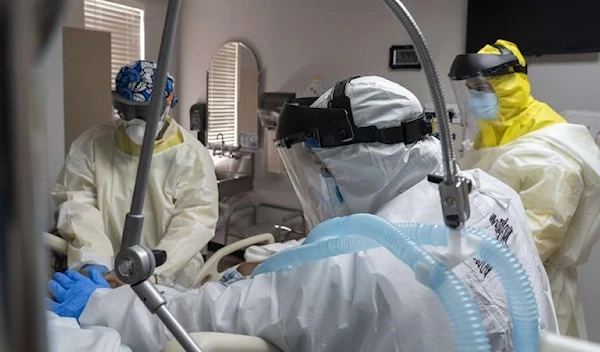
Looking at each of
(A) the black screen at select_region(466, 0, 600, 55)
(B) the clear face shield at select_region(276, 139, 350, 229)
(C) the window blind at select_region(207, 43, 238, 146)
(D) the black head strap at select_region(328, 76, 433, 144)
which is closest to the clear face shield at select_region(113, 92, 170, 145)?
(B) the clear face shield at select_region(276, 139, 350, 229)

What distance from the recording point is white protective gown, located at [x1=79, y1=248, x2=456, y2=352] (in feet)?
2.42

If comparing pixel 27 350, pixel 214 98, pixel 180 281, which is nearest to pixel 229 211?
pixel 214 98

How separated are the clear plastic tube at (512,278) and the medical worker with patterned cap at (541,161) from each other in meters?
0.88

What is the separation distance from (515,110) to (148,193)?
56.4 inches

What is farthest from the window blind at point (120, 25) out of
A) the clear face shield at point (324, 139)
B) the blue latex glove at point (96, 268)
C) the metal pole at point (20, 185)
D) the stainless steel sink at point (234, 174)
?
the metal pole at point (20, 185)

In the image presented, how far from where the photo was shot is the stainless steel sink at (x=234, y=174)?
3256mm

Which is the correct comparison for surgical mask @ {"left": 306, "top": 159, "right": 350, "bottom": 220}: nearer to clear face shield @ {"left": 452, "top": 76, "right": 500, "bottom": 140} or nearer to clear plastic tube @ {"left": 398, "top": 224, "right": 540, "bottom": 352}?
clear plastic tube @ {"left": 398, "top": 224, "right": 540, "bottom": 352}

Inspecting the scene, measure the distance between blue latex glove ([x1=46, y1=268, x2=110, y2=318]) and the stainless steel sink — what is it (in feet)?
6.59

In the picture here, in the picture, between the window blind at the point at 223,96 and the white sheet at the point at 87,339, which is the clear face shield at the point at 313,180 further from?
the window blind at the point at 223,96

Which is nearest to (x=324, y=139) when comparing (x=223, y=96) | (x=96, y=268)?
(x=96, y=268)

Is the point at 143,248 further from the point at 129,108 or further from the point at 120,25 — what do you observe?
the point at 120,25

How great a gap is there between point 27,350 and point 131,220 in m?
0.39

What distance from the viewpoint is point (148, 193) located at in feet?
5.43

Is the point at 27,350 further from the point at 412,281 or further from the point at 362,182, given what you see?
the point at 362,182
